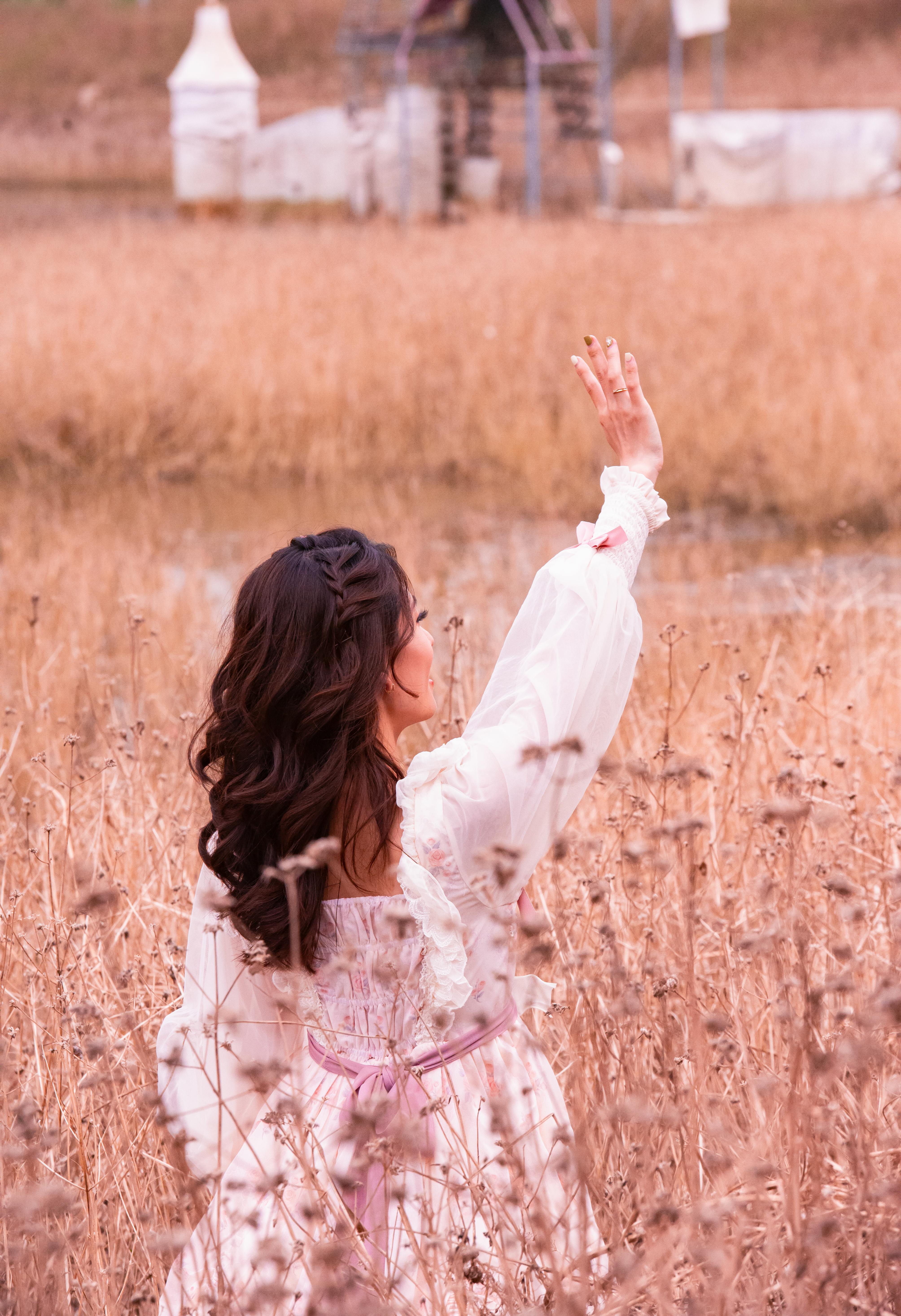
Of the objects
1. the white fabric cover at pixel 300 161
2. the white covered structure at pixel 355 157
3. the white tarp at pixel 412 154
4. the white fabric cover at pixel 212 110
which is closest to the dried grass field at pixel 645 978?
the white covered structure at pixel 355 157

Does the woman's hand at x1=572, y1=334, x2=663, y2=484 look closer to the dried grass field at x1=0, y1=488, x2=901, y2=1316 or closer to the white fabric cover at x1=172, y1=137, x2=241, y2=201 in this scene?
the dried grass field at x1=0, y1=488, x2=901, y2=1316

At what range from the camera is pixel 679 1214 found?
140cm

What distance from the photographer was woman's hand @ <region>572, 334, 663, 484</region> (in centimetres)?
221

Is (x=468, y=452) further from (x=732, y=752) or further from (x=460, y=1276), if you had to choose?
(x=460, y=1276)

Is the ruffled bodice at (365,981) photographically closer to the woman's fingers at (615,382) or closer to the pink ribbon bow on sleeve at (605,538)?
the pink ribbon bow on sleeve at (605,538)

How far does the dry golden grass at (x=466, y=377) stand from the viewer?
7.97m

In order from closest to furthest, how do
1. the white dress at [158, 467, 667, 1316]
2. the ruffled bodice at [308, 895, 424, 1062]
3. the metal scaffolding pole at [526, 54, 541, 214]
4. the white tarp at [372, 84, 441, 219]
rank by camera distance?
1. the white dress at [158, 467, 667, 1316]
2. the ruffled bodice at [308, 895, 424, 1062]
3. the metal scaffolding pole at [526, 54, 541, 214]
4. the white tarp at [372, 84, 441, 219]

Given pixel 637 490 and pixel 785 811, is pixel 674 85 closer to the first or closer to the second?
pixel 637 490

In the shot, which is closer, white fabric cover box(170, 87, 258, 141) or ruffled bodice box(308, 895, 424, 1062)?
ruffled bodice box(308, 895, 424, 1062)

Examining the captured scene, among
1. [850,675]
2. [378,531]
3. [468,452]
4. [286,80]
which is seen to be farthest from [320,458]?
[286,80]

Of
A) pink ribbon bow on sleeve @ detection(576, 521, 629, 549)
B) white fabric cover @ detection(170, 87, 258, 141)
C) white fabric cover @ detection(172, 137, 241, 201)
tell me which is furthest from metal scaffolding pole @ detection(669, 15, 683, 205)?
pink ribbon bow on sleeve @ detection(576, 521, 629, 549)

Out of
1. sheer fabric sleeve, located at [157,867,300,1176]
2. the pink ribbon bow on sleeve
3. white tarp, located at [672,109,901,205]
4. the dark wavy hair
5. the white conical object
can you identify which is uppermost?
the white conical object

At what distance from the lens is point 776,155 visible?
79.9 feet

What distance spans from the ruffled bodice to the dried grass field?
0.18 meters
